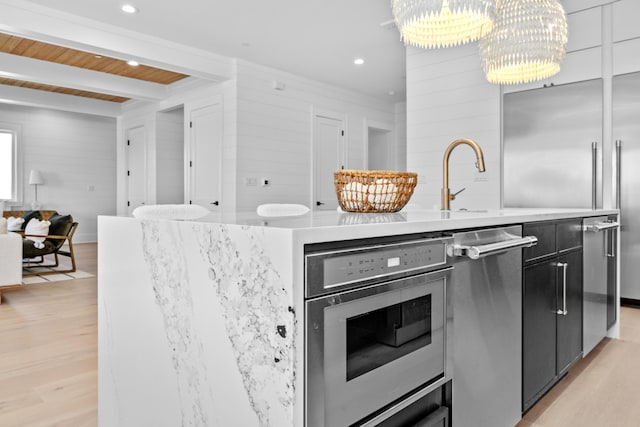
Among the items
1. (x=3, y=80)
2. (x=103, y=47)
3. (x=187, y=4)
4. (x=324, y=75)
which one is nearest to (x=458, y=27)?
(x=187, y=4)

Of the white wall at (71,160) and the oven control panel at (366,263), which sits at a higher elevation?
the white wall at (71,160)

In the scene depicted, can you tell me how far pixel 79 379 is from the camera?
214 cm

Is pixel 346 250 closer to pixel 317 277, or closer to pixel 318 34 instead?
pixel 317 277

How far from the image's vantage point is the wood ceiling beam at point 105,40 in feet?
13.2

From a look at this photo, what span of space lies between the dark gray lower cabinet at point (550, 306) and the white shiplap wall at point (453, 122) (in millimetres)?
2351

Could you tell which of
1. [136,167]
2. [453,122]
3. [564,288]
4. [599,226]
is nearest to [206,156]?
[136,167]

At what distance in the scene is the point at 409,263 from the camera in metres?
1.02

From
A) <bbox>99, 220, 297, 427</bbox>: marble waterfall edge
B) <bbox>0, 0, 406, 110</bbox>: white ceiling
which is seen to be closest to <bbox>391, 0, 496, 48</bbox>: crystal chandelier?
<bbox>99, 220, 297, 427</bbox>: marble waterfall edge

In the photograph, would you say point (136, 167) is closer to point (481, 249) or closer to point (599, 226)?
point (599, 226)

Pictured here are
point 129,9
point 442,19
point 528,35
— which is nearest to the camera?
point 442,19

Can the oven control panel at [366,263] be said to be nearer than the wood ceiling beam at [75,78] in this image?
Yes

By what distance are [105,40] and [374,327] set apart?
4843 mm

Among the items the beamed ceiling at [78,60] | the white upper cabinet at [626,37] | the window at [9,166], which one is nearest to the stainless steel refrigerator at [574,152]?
the white upper cabinet at [626,37]

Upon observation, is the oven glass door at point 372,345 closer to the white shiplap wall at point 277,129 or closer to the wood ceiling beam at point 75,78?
the white shiplap wall at point 277,129
